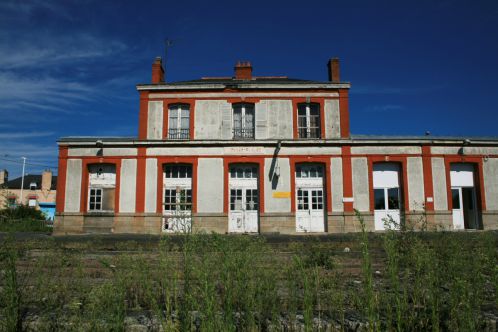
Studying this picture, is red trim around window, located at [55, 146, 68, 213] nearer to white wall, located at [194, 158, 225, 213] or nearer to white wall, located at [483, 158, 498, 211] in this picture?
white wall, located at [194, 158, 225, 213]

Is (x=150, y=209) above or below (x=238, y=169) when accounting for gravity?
below

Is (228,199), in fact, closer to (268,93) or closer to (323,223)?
(323,223)

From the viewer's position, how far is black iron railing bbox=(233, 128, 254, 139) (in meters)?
17.9

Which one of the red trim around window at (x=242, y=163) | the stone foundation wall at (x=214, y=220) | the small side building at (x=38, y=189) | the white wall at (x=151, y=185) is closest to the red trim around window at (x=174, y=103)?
the white wall at (x=151, y=185)

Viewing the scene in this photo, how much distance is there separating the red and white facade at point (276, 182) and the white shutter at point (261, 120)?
0.19 m

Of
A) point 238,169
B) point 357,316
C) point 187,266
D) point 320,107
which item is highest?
point 320,107

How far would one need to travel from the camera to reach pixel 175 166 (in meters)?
17.3

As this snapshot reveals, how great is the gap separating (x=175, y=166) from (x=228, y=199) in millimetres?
3226

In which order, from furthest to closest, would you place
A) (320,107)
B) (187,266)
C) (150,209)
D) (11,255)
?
(320,107) → (150,209) → (187,266) → (11,255)

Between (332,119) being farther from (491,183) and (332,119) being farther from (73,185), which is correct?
(73,185)

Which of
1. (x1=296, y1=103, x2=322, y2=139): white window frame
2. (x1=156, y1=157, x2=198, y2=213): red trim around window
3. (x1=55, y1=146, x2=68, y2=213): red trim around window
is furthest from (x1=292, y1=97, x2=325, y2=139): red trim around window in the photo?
(x1=55, y1=146, x2=68, y2=213): red trim around window

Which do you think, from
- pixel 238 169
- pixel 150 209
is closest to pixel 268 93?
pixel 238 169

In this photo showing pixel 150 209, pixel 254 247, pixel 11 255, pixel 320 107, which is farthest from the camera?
pixel 320 107

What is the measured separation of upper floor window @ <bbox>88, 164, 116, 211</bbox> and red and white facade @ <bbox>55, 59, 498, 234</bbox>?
0.05 metres
